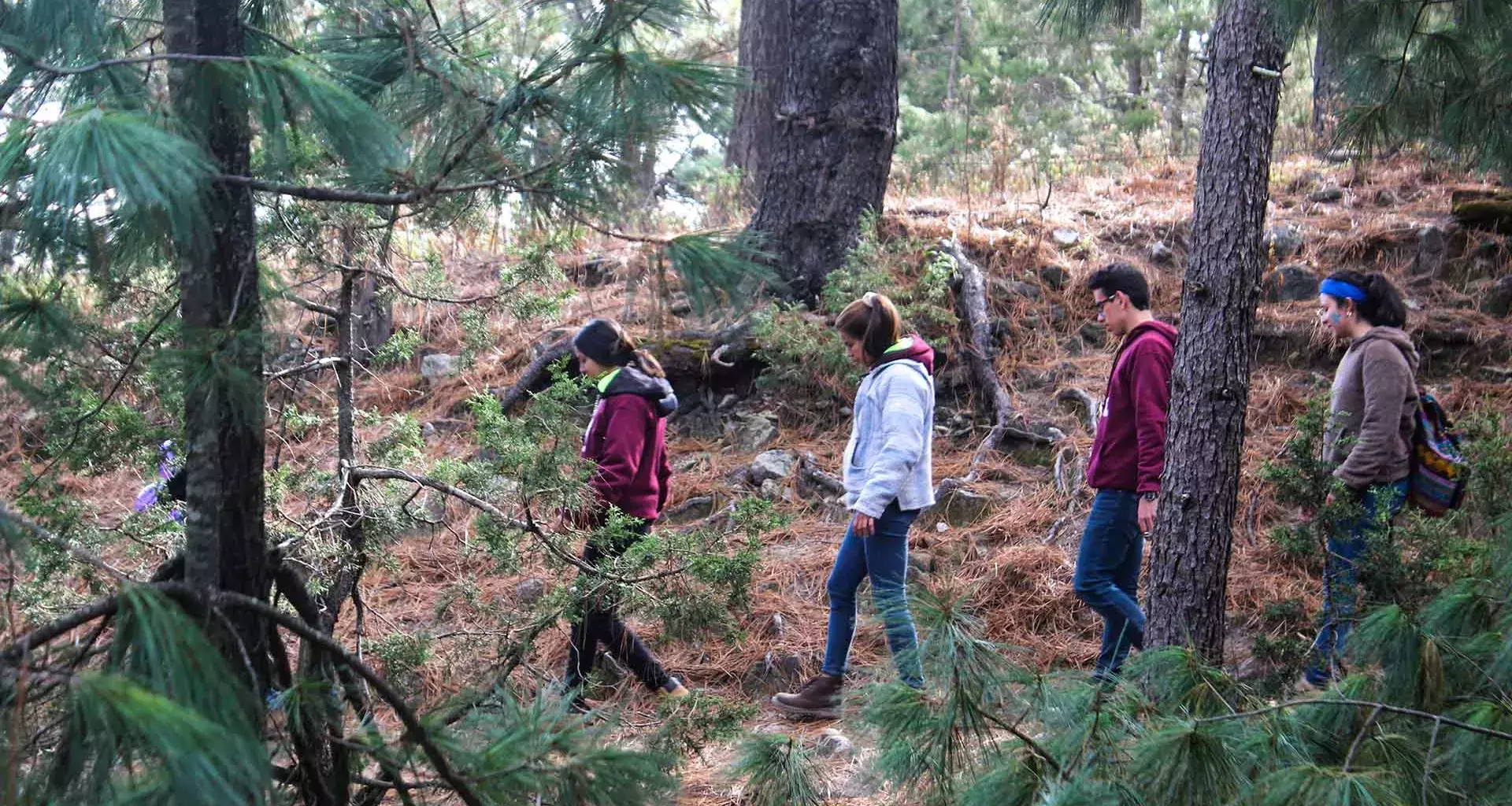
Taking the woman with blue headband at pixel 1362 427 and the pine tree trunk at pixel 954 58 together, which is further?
the pine tree trunk at pixel 954 58

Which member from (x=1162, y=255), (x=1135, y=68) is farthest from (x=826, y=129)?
(x=1135, y=68)

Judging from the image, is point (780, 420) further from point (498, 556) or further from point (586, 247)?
point (498, 556)

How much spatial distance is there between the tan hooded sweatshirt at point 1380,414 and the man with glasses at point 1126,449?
0.70 metres

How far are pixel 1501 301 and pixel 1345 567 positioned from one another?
4.36 metres

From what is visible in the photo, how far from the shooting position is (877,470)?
15.2 ft

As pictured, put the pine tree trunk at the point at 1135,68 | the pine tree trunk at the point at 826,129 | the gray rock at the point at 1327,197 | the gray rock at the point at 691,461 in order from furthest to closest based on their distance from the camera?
the pine tree trunk at the point at 1135,68, the gray rock at the point at 1327,197, the pine tree trunk at the point at 826,129, the gray rock at the point at 691,461

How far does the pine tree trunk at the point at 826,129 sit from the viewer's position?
8.01 m

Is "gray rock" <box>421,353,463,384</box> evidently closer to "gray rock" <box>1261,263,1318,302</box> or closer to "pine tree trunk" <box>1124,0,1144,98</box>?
"gray rock" <box>1261,263,1318,302</box>

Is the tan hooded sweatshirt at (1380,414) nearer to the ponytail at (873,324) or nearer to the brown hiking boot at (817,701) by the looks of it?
the ponytail at (873,324)

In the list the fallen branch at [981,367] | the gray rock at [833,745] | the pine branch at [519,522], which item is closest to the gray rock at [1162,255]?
the fallen branch at [981,367]

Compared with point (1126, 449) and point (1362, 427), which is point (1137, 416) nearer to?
point (1126, 449)

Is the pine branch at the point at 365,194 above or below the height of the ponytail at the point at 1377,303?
above

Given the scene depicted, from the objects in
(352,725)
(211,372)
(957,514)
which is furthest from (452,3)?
(957,514)

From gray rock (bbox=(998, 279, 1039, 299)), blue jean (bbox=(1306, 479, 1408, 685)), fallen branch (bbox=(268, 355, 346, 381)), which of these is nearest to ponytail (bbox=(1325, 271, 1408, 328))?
blue jean (bbox=(1306, 479, 1408, 685))
